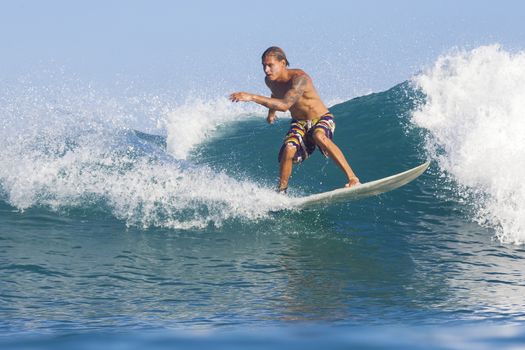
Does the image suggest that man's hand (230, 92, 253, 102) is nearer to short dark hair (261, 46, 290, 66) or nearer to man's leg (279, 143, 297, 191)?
short dark hair (261, 46, 290, 66)

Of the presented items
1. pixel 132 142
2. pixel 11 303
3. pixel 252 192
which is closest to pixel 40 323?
pixel 11 303

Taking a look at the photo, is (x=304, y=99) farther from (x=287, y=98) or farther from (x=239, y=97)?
(x=239, y=97)

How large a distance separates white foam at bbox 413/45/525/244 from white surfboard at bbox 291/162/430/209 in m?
1.19

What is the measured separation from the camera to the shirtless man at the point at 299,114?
7.98 meters

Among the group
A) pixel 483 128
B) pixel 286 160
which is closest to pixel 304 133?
pixel 286 160

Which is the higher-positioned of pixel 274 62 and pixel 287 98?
pixel 274 62

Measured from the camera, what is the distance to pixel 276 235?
8.06 metres

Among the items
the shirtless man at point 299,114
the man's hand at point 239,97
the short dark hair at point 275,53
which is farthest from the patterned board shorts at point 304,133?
the man's hand at point 239,97

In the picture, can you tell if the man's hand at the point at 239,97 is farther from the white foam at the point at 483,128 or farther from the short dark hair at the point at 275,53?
the white foam at the point at 483,128

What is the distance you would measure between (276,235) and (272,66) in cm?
178

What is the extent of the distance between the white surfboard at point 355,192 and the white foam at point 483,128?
3.89ft

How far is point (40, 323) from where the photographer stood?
16.1 feet

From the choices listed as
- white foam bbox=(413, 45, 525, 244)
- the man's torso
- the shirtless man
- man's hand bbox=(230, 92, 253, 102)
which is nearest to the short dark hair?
the shirtless man

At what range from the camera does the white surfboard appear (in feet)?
27.0
